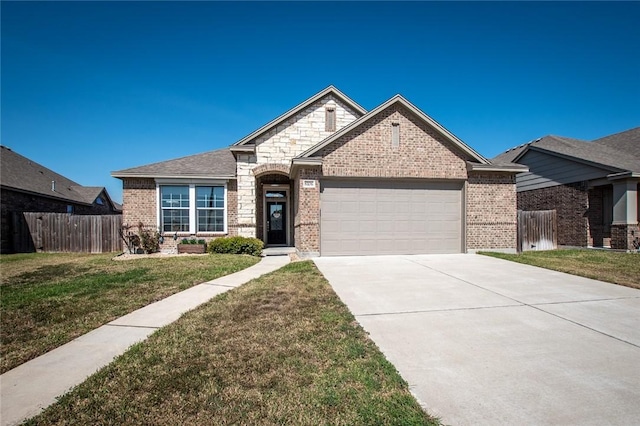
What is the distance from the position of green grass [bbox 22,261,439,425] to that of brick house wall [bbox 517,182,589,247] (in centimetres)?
1631

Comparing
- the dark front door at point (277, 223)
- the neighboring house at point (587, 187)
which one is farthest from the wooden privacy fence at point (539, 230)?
the dark front door at point (277, 223)

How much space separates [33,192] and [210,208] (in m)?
12.6

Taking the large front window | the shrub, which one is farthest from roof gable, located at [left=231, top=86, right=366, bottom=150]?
the shrub

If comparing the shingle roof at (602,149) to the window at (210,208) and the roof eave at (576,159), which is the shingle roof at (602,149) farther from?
the window at (210,208)

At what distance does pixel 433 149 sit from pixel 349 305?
842 centimetres

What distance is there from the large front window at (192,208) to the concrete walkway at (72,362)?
932 centimetres

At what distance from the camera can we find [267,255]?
42.7ft

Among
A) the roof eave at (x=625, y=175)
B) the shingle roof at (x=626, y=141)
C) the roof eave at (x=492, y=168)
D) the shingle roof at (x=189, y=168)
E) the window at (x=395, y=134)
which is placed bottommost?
the roof eave at (x=625, y=175)

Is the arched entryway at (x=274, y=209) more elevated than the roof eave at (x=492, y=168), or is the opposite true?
the roof eave at (x=492, y=168)

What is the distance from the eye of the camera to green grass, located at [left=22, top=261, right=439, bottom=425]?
2.32 metres

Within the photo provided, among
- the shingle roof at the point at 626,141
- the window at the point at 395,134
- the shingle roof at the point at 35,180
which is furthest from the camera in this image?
the shingle roof at the point at 35,180

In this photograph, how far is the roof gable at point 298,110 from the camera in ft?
47.0

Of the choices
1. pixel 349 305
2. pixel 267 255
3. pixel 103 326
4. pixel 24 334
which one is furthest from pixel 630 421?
pixel 267 255

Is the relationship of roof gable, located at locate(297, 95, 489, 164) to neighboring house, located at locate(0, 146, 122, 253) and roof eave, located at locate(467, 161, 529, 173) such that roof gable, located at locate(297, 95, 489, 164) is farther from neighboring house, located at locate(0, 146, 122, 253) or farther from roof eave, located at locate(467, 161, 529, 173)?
neighboring house, located at locate(0, 146, 122, 253)
